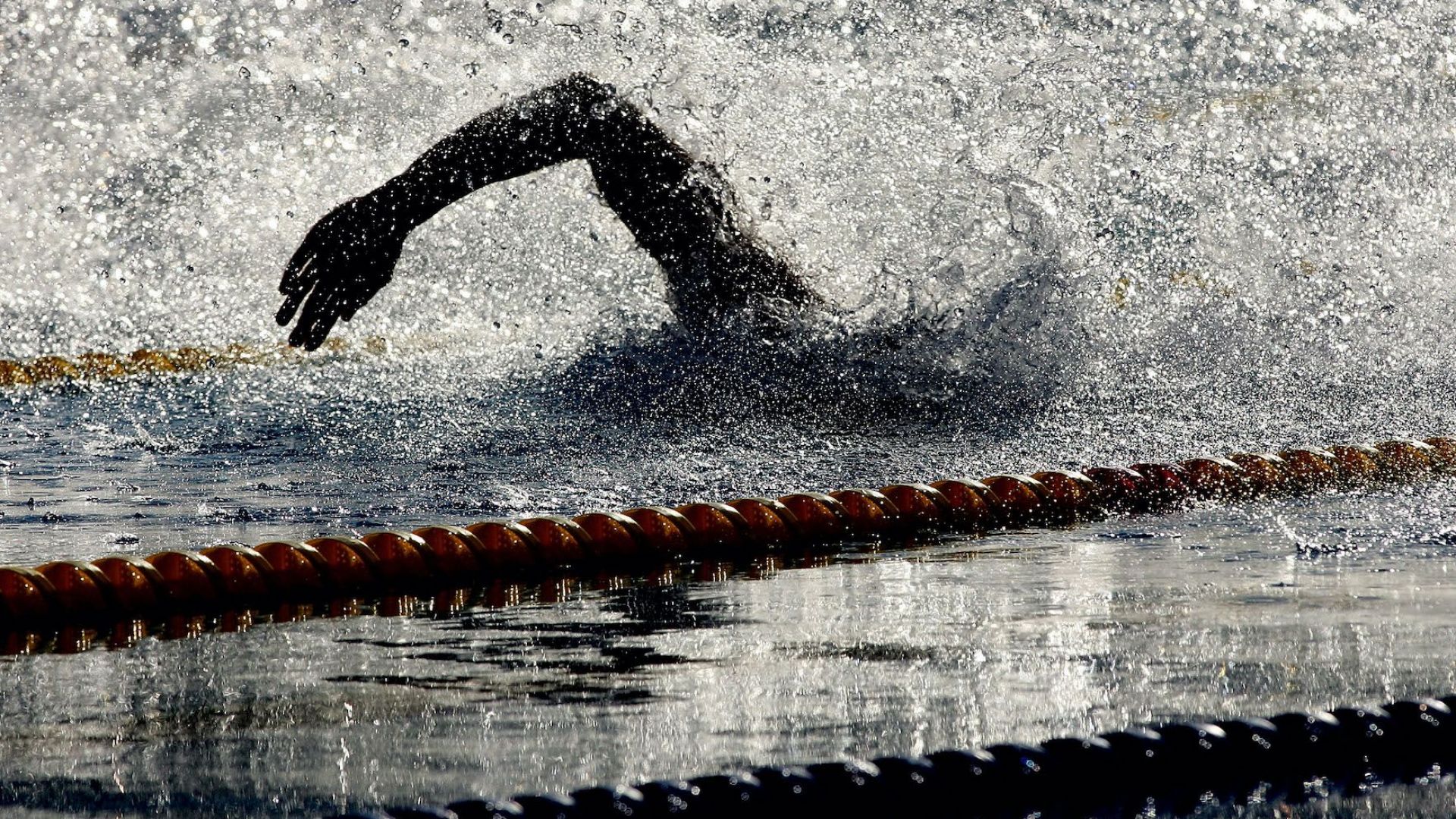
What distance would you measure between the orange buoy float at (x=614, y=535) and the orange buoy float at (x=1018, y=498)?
0.97m

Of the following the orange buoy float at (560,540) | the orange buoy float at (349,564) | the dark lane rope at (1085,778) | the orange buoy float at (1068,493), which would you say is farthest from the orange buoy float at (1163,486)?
the dark lane rope at (1085,778)

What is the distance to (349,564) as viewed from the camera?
9.71ft

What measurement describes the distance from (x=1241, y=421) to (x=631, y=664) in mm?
3763

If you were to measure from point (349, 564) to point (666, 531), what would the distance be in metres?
0.67

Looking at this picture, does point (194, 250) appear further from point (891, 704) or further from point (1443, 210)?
point (891, 704)

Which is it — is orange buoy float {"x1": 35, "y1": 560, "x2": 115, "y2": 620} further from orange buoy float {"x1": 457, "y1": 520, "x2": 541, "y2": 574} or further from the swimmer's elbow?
the swimmer's elbow

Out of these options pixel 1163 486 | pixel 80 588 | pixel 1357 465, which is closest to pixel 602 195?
pixel 1163 486

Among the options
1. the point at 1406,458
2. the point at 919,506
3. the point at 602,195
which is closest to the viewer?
the point at 919,506

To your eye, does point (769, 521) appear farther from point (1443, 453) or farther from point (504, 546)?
point (1443, 453)

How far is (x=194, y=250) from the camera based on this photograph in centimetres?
1188

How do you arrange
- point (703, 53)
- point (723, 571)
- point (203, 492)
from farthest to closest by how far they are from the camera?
point (703, 53) → point (203, 492) → point (723, 571)

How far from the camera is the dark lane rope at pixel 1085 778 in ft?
4.86

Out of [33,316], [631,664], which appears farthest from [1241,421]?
[33,316]

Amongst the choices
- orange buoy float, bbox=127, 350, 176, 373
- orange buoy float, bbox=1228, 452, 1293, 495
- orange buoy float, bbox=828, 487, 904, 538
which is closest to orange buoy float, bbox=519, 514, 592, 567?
orange buoy float, bbox=828, 487, 904, 538
